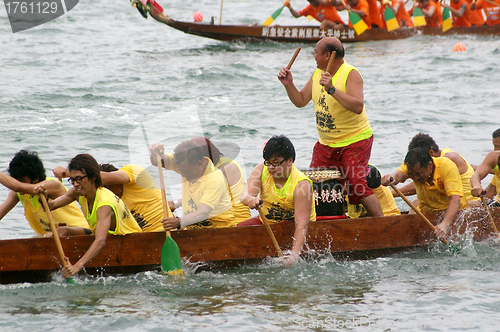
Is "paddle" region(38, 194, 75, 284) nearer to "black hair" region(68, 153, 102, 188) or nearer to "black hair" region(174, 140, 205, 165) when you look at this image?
"black hair" region(68, 153, 102, 188)

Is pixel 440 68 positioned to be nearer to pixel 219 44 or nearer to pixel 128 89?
pixel 219 44

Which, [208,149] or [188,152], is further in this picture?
[208,149]

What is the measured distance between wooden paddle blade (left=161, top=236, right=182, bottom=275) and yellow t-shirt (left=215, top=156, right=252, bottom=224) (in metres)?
0.80

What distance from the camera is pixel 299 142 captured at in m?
10.4

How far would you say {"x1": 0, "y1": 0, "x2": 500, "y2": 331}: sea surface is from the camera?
4.46m

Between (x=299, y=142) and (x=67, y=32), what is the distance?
40.0 ft

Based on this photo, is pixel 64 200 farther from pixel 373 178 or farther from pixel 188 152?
pixel 373 178

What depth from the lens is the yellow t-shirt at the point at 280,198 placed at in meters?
4.86

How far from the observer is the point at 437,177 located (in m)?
5.52

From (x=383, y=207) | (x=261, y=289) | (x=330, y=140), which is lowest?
(x=261, y=289)

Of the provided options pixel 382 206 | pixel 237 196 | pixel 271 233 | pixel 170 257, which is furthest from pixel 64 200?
pixel 382 206

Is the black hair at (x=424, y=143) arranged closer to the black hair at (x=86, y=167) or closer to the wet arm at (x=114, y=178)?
the wet arm at (x=114, y=178)

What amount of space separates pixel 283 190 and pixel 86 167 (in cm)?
163

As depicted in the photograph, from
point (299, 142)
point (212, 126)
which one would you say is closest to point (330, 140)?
point (299, 142)
